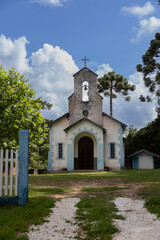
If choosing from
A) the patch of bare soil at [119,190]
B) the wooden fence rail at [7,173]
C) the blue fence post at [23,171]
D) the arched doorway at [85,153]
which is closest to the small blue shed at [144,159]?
the arched doorway at [85,153]

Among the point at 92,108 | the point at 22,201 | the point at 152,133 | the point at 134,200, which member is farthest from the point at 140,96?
the point at 22,201

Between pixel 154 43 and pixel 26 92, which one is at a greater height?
pixel 154 43

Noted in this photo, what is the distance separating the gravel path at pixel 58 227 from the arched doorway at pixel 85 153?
20.9 metres

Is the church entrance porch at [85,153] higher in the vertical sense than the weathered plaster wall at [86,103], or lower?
lower

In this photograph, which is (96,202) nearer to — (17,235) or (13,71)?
(17,235)

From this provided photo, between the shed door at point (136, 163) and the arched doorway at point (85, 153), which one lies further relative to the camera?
the shed door at point (136, 163)

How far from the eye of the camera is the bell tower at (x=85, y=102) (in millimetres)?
28266

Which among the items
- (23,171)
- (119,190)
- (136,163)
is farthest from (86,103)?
(23,171)

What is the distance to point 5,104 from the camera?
18672 millimetres

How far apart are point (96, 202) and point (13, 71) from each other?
1635 cm

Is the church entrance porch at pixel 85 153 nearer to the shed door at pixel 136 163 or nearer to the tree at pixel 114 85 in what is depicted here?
the shed door at pixel 136 163

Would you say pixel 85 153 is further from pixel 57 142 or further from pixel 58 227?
pixel 58 227

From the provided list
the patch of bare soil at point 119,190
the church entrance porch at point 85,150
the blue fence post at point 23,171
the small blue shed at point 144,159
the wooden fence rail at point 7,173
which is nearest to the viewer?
the wooden fence rail at point 7,173

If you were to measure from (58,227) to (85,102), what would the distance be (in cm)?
2334
